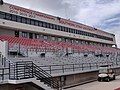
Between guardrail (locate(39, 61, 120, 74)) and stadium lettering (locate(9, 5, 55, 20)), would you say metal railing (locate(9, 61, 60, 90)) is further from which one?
stadium lettering (locate(9, 5, 55, 20))

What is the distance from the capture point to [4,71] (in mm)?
16094

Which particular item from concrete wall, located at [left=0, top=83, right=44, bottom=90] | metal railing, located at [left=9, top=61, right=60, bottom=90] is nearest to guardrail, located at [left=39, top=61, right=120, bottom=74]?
metal railing, located at [left=9, top=61, right=60, bottom=90]

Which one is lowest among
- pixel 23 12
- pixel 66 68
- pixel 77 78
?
pixel 77 78

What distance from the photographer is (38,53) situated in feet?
93.6

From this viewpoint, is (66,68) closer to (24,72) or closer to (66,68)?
(66,68)

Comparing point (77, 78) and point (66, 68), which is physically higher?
point (66, 68)

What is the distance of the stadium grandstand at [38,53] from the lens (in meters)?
16.3

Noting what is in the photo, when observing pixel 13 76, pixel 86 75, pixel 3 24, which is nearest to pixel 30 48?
pixel 3 24

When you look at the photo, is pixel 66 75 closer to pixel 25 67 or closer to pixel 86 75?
pixel 86 75

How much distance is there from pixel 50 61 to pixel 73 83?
3.53 metres

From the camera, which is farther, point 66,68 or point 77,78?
point 77,78

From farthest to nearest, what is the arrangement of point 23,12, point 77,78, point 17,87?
1. point 23,12
2. point 77,78
3. point 17,87

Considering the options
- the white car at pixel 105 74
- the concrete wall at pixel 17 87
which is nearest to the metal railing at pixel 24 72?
the concrete wall at pixel 17 87

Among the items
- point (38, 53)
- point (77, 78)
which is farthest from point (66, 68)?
point (38, 53)
